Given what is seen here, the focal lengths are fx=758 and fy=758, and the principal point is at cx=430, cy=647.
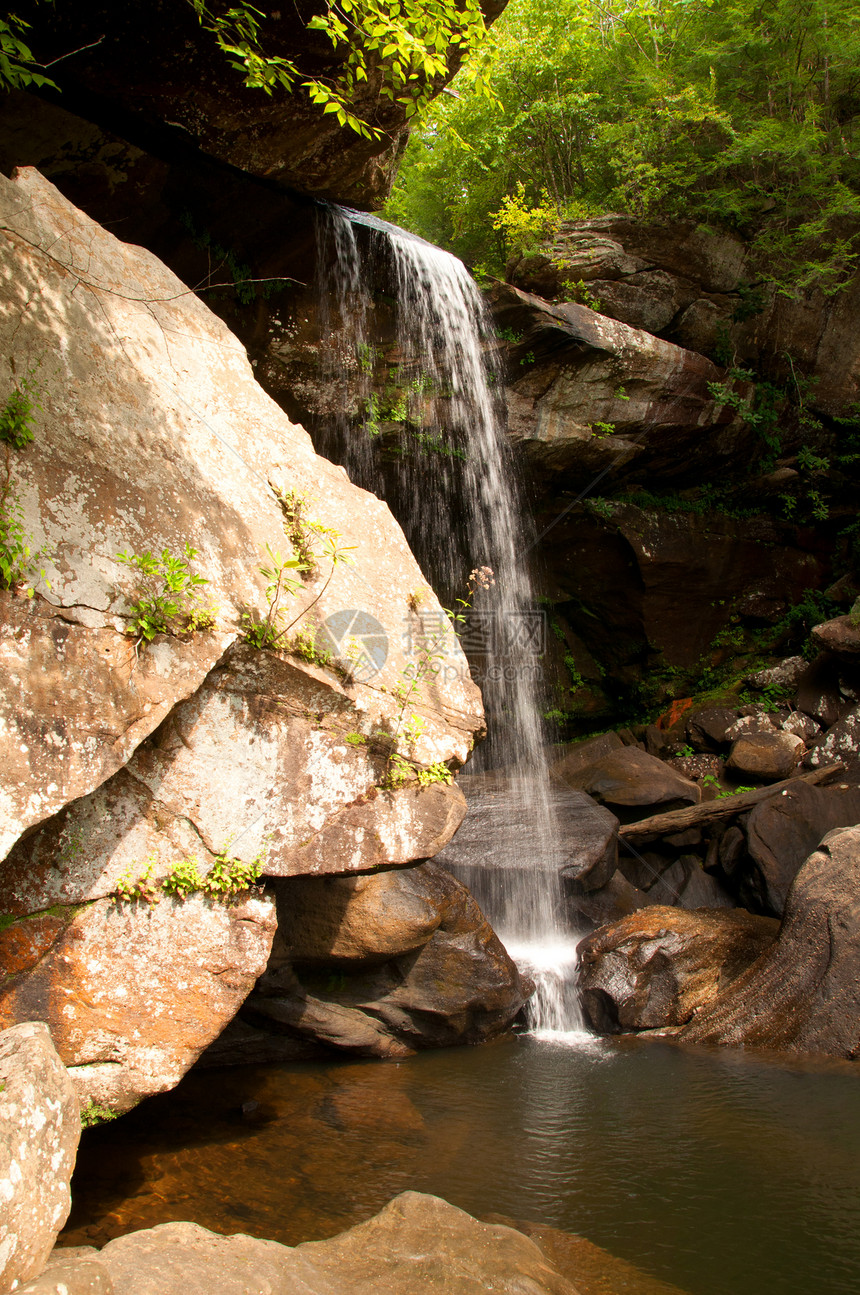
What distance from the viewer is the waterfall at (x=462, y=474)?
816 centimetres

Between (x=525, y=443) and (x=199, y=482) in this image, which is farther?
(x=525, y=443)

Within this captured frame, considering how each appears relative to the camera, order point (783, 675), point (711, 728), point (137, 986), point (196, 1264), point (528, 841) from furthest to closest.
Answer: point (783, 675) → point (711, 728) → point (528, 841) → point (137, 986) → point (196, 1264)

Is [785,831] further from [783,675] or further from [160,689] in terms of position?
[160,689]

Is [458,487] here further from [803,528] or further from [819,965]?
[819,965]

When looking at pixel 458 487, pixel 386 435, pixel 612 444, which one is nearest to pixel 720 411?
pixel 612 444

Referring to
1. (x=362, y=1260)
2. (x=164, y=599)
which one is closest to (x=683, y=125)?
(x=164, y=599)

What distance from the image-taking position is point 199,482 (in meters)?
4.14

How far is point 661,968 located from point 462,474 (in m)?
7.02

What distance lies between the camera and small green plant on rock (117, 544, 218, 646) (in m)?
3.54

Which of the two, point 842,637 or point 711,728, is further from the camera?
point 711,728

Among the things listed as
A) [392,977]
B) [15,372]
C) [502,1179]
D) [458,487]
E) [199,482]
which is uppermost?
[458,487]

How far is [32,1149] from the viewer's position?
2525 mm

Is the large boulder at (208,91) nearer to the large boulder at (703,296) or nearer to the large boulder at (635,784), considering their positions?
the large boulder at (703,296)

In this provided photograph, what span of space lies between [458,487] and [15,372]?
7.96 metres
